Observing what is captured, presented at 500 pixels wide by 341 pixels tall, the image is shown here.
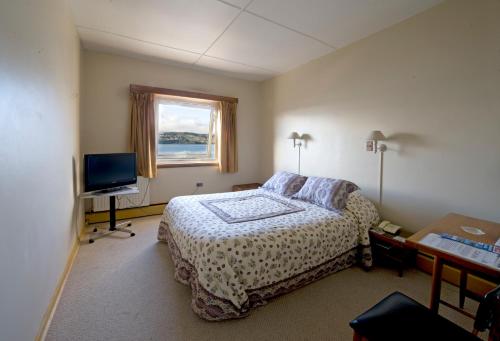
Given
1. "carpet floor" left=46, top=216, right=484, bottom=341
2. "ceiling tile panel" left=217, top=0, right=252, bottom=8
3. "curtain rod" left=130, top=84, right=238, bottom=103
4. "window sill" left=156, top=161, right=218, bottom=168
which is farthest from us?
"window sill" left=156, top=161, right=218, bottom=168

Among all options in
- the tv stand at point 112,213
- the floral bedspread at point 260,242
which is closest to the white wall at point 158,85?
the tv stand at point 112,213

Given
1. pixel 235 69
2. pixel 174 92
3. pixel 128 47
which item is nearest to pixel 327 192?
pixel 235 69

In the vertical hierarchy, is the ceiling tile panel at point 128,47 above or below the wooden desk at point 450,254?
above

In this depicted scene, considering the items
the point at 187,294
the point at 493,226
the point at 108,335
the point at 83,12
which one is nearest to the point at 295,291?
the point at 187,294

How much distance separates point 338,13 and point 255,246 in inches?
95.8

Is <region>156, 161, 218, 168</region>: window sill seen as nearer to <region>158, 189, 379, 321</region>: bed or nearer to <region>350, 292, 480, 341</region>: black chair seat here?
<region>158, 189, 379, 321</region>: bed

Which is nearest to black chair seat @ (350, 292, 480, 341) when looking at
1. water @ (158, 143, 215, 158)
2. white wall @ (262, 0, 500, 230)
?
white wall @ (262, 0, 500, 230)

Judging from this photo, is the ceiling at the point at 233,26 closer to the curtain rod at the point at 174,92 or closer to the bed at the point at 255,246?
the curtain rod at the point at 174,92

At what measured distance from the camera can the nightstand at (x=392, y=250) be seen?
7.32ft

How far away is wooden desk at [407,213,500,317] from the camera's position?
1.20 meters

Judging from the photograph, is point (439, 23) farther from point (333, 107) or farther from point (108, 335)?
point (108, 335)

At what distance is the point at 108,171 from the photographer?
3.03 m

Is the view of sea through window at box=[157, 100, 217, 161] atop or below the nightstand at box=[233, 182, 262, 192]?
atop

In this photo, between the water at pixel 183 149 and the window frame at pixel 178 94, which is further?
the water at pixel 183 149
